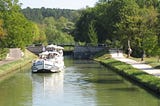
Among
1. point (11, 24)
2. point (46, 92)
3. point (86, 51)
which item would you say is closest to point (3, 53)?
point (11, 24)

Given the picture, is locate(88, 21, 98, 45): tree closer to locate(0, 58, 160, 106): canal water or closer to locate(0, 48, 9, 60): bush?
locate(0, 48, 9, 60): bush

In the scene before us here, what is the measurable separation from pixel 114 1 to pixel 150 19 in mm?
23990

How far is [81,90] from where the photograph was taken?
134 feet

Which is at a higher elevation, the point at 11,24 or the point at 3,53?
the point at 11,24

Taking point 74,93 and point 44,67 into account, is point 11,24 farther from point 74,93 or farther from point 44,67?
point 74,93

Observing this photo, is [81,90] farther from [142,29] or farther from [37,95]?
[142,29]

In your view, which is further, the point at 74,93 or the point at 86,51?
the point at 86,51

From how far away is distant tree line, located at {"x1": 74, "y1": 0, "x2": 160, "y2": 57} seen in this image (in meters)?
76.6

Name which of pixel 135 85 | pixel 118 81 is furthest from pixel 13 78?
pixel 135 85

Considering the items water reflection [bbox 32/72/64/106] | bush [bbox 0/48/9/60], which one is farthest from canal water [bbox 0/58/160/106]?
bush [bbox 0/48/9/60]

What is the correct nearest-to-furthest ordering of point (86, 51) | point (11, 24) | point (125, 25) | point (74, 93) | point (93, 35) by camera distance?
point (74, 93) → point (11, 24) → point (125, 25) → point (86, 51) → point (93, 35)

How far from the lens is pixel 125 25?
8788cm

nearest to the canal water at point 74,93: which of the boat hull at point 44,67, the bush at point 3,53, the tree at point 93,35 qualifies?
the boat hull at point 44,67

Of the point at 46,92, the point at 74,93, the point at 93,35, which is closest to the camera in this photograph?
the point at 74,93
